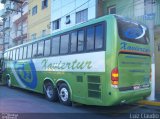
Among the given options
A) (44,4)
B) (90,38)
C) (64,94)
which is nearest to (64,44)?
(90,38)

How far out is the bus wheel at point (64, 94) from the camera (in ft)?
33.2

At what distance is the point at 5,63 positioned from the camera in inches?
743

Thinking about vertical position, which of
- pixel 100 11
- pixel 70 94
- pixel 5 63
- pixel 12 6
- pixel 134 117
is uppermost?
pixel 12 6

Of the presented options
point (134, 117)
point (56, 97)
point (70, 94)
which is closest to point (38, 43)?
point (56, 97)

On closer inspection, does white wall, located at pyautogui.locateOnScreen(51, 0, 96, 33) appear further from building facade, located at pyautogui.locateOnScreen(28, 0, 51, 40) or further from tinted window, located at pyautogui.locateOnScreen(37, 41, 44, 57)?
tinted window, located at pyautogui.locateOnScreen(37, 41, 44, 57)

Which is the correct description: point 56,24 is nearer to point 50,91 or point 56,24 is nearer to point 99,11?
point 99,11

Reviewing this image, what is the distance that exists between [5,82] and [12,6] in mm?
28732

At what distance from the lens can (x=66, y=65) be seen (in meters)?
10.3

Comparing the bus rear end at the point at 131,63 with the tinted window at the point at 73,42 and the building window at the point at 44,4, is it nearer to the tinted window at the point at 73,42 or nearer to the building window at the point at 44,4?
the tinted window at the point at 73,42

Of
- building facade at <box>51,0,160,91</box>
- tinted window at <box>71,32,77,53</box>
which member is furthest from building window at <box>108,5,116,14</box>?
tinted window at <box>71,32,77,53</box>

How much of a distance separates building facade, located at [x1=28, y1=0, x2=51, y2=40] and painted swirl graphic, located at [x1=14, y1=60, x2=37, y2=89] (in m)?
13.0

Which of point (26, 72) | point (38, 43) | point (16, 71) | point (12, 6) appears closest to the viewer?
point (38, 43)

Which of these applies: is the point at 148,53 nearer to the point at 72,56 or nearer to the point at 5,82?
the point at 72,56

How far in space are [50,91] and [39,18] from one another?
20.1 meters
